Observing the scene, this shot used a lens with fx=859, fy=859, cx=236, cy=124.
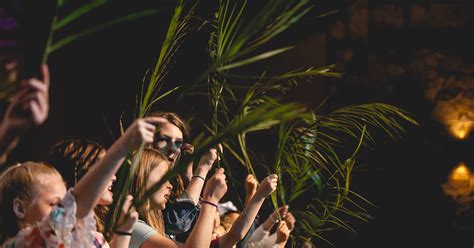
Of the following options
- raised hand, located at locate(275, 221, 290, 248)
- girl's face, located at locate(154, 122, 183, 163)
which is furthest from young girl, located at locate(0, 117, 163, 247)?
raised hand, located at locate(275, 221, 290, 248)

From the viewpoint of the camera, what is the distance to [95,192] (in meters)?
1.67

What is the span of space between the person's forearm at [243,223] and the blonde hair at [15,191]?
32.4 inches

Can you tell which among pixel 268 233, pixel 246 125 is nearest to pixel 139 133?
pixel 246 125

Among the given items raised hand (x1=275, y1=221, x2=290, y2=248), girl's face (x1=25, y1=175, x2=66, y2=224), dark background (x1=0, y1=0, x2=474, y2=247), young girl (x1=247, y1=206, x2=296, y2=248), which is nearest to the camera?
girl's face (x1=25, y1=175, x2=66, y2=224)

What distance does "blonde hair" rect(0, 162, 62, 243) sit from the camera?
1.96m

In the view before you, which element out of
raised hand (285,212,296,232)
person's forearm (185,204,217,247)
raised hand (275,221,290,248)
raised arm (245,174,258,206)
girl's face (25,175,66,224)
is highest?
girl's face (25,175,66,224)

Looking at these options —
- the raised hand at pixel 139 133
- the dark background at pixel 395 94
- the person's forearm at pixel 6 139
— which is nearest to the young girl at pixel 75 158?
the raised hand at pixel 139 133

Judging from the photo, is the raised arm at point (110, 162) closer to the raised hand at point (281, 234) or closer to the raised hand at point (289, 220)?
the raised hand at point (281, 234)

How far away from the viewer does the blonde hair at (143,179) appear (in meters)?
2.43

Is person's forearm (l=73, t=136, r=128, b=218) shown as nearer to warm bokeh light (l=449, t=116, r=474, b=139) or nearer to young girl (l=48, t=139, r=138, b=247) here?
young girl (l=48, t=139, r=138, b=247)

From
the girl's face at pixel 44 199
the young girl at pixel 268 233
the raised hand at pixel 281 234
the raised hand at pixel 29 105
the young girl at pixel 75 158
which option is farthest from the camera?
the young girl at pixel 268 233

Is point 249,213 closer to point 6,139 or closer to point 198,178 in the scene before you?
point 198,178

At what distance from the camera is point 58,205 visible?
1.72 meters

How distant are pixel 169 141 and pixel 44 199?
0.87 m
